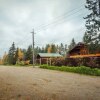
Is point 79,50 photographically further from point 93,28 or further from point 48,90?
point 48,90

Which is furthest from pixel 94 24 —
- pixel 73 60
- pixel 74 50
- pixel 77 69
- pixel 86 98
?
pixel 86 98

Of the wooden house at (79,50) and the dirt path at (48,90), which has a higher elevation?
the wooden house at (79,50)

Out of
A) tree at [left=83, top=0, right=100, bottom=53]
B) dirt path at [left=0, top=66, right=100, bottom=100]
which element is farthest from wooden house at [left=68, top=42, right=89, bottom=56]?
dirt path at [left=0, top=66, right=100, bottom=100]

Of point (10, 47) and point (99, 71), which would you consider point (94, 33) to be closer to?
point (99, 71)

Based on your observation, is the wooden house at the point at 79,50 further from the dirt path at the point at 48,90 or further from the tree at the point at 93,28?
the dirt path at the point at 48,90

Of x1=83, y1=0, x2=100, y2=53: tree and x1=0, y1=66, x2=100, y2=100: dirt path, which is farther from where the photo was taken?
x1=83, y1=0, x2=100, y2=53: tree

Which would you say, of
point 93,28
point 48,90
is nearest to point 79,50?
point 93,28

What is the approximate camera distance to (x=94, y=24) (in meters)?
40.0

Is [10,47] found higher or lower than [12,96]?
higher

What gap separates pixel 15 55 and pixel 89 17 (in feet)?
202

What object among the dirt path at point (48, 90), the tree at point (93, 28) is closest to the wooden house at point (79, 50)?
the tree at point (93, 28)

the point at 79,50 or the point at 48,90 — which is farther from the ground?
the point at 79,50

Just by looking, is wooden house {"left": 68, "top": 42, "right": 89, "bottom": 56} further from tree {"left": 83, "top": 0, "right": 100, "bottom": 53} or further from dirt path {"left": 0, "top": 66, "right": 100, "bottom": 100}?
dirt path {"left": 0, "top": 66, "right": 100, "bottom": 100}

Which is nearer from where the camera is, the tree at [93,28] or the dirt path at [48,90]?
the dirt path at [48,90]
